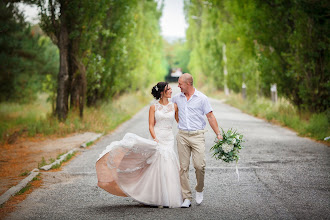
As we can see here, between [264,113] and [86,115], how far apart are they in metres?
10.3

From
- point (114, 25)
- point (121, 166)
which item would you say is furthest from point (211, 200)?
point (114, 25)

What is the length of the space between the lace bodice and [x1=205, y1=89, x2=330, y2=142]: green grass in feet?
29.6

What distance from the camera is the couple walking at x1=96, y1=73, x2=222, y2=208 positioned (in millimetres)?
6723

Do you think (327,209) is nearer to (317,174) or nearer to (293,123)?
(317,174)

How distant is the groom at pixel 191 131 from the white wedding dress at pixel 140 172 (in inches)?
5.4

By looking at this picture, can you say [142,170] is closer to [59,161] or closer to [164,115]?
[164,115]

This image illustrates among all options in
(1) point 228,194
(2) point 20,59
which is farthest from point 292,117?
(1) point 228,194

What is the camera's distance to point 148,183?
266 inches

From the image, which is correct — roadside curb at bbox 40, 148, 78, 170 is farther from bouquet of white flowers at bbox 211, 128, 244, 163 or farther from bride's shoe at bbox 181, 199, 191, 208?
bouquet of white flowers at bbox 211, 128, 244, 163

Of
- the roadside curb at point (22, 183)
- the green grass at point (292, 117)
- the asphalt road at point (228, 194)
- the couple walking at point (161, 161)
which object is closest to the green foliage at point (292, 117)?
the green grass at point (292, 117)

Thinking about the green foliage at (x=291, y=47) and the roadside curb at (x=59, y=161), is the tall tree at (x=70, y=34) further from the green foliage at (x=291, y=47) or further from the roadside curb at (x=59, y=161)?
the green foliage at (x=291, y=47)

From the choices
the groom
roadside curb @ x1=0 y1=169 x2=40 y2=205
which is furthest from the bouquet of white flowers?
roadside curb @ x1=0 y1=169 x2=40 y2=205

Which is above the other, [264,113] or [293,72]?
[293,72]

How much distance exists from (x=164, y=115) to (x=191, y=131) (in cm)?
49
